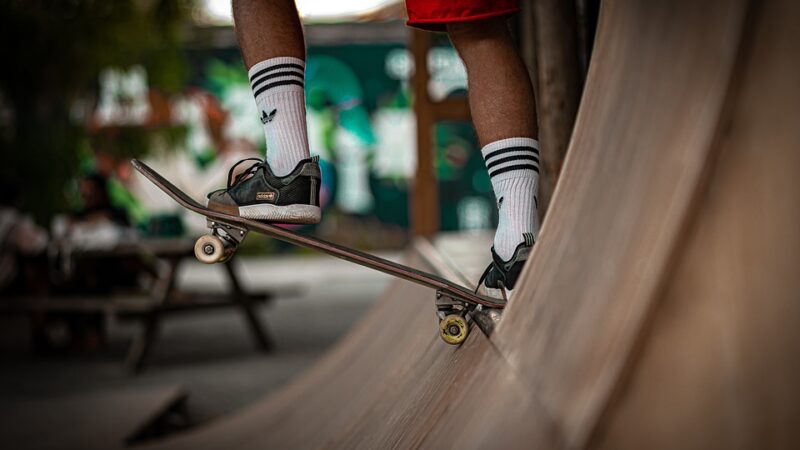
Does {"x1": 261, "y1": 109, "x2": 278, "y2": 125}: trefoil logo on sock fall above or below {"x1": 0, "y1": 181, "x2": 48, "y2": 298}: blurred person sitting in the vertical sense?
above

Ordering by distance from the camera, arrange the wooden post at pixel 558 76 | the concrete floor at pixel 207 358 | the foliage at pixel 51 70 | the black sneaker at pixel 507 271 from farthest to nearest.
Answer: the foliage at pixel 51 70 < the concrete floor at pixel 207 358 < the wooden post at pixel 558 76 < the black sneaker at pixel 507 271

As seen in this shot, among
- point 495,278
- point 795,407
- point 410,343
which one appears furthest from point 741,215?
point 410,343

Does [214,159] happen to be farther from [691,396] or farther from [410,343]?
[691,396]

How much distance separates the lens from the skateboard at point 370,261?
1.67 m

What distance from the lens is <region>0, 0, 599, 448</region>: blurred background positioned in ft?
17.7

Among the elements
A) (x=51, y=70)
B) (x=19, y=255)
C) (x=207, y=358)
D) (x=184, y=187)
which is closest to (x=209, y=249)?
(x=207, y=358)

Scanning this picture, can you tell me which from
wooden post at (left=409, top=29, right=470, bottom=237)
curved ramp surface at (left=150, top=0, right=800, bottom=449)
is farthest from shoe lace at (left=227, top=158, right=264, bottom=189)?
wooden post at (left=409, top=29, right=470, bottom=237)

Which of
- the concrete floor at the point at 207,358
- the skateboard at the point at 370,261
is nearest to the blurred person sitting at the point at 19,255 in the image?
the concrete floor at the point at 207,358

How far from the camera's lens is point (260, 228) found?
6.49 feet

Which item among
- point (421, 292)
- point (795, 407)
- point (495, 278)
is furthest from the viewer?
point (421, 292)

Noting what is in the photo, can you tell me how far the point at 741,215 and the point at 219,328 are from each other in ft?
27.1

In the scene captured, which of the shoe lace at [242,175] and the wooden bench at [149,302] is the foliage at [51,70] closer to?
the wooden bench at [149,302]

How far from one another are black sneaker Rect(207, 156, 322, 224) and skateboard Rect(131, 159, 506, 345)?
0.02 metres

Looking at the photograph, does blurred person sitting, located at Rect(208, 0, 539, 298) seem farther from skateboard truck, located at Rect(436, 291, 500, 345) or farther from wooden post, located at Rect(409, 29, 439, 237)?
wooden post, located at Rect(409, 29, 439, 237)
